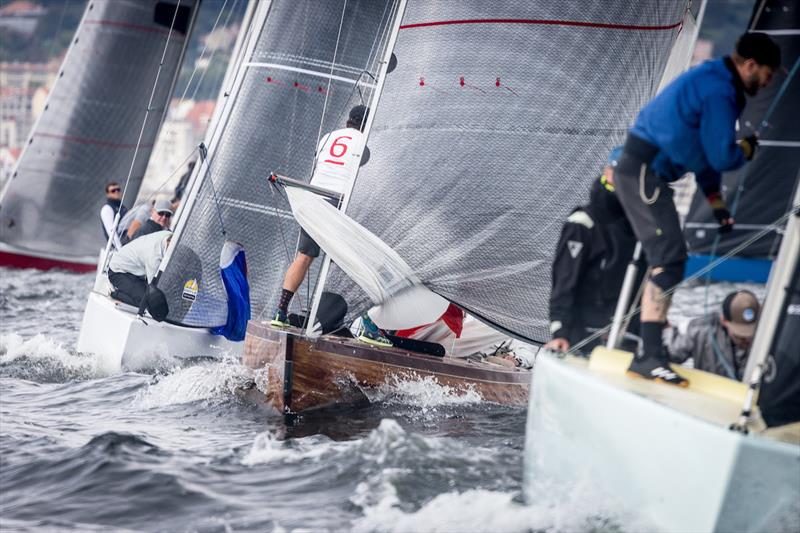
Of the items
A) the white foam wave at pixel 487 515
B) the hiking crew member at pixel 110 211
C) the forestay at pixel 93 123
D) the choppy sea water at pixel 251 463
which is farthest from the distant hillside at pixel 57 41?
the white foam wave at pixel 487 515

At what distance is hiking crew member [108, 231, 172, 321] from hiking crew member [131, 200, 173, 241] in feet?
1.61

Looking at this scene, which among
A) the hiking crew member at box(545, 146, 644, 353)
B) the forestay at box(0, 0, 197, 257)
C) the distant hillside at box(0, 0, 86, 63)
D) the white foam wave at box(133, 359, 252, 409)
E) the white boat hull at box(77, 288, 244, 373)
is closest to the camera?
the hiking crew member at box(545, 146, 644, 353)

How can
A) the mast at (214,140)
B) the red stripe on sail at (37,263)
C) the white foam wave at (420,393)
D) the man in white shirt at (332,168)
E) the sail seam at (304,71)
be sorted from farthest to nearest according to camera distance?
the red stripe on sail at (37,263) → the sail seam at (304,71) → the mast at (214,140) → the man in white shirt at (332,168) → the white foam wave at (420,393)

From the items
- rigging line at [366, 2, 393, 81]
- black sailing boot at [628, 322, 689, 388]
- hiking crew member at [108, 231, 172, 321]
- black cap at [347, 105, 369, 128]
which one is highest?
rigging line at [366, 2, 393, 81]

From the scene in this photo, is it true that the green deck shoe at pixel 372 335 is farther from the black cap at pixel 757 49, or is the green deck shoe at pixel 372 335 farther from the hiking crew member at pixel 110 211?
the hiking crew member at pixel 110 211

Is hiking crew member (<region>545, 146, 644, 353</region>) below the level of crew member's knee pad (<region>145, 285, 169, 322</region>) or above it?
above

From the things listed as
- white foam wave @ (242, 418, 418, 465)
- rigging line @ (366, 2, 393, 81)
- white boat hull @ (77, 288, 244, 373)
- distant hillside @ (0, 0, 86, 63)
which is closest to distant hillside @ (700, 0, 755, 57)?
distant hillside @ (0, 0, 86, 63)

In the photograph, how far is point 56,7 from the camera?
2972 inches

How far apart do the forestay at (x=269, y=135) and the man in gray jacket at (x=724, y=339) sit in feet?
12.0

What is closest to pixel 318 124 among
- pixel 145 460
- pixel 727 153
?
pixel 145 460

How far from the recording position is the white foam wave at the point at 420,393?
547 centimetres

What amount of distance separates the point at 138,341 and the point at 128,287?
0.65m

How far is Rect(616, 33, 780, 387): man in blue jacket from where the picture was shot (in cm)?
371

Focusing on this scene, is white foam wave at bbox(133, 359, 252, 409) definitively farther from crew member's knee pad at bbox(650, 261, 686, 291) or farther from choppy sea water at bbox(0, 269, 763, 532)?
crew member's knee pad at bbox(650, 261, 686, 291)
